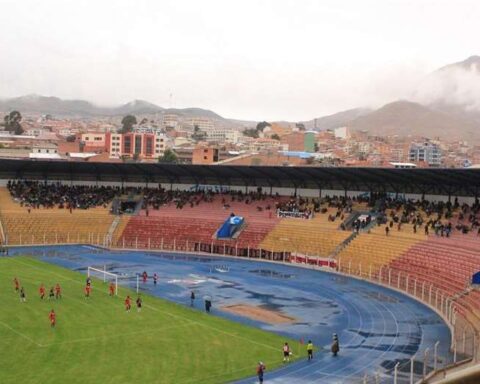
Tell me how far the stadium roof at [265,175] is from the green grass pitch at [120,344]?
29.4m

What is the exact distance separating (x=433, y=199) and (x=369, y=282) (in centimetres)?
1878

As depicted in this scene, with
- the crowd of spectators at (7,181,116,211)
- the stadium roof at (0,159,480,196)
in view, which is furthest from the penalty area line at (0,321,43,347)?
the crowd of spectators at (7,181,116,211)

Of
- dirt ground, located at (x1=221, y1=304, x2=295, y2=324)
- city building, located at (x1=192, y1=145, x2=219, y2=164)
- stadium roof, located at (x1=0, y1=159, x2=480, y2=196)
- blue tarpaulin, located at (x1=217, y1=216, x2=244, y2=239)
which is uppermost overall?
city building, located at (x1=192, y1=145, x2=219, y2=164)

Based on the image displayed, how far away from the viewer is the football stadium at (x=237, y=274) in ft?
88.2

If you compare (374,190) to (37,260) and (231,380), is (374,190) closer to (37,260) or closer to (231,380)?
(37,260)

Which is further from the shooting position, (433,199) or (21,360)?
(433,199)

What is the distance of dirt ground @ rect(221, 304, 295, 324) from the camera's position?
35.1 m

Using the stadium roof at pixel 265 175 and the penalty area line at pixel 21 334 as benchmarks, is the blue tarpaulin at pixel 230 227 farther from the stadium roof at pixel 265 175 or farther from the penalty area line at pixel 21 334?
the penalty area line at pixel 21 334

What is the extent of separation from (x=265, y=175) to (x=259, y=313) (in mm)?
36909

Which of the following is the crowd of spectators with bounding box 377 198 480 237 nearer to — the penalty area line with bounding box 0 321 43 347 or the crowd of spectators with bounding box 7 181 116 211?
the penalty area line with bounding box 0 321 43 347

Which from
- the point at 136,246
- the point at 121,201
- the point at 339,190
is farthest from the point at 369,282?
the point at 121,201

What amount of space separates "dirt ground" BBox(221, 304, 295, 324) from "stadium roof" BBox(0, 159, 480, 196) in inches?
943

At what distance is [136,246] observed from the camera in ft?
216

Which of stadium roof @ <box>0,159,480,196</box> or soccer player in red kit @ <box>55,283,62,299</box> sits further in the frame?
stadium roof @ <box>0,159,480,196</box>
